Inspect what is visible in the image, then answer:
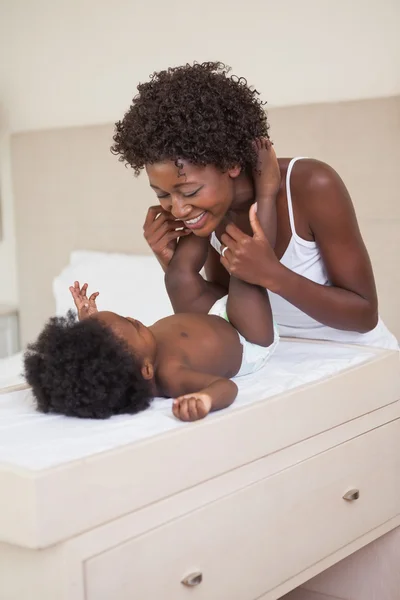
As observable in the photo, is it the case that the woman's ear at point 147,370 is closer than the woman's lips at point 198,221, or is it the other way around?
the woman's ear at point 147,370

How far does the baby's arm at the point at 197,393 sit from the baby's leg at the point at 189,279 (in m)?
0.34

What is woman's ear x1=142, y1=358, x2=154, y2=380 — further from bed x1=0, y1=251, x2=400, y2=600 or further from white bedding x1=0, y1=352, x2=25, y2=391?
white bedding x1=0, y1=352, x2=25, y2=391

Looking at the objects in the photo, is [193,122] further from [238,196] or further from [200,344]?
[200,344]

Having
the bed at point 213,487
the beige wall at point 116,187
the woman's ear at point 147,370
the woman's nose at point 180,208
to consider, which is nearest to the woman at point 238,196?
the woman's nose at point 180,208

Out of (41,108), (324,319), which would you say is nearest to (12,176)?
(41,108)

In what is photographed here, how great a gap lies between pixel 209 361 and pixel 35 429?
0.34m

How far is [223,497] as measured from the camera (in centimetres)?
122

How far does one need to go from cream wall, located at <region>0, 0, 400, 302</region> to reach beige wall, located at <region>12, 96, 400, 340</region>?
0.09 m

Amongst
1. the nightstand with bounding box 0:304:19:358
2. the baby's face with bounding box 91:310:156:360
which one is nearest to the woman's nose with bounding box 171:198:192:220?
the baby's face with bounding box 91:310:156:360

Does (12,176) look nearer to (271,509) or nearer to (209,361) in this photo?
(209,361)

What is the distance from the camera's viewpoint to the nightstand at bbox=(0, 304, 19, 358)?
329 cm

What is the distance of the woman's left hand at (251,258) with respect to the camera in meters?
1.42

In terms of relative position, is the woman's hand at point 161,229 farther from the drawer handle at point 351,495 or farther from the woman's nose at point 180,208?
the drawer handle at point 351,495

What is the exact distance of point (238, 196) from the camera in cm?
157
